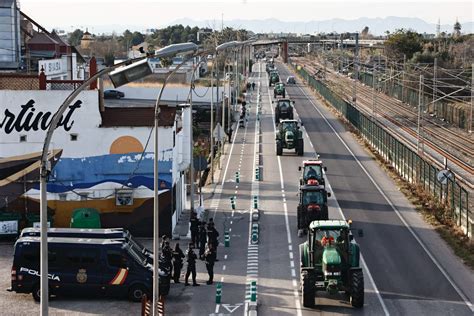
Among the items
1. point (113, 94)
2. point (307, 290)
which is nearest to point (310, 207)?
point (307, 290)

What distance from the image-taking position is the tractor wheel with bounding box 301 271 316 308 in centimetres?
2488

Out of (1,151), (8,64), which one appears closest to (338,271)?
(1,151)

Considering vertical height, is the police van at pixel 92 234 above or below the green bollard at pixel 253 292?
above

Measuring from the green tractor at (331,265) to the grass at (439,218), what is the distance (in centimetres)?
696

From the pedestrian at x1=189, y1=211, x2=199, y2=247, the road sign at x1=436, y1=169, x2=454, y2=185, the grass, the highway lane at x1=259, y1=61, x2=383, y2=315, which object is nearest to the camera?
the highway lane at x1=259, y1=61, x2=383, y2=315

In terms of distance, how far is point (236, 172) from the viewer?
2099 inches

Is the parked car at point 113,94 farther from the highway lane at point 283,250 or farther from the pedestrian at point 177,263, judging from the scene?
the pedestrian at point 177,263

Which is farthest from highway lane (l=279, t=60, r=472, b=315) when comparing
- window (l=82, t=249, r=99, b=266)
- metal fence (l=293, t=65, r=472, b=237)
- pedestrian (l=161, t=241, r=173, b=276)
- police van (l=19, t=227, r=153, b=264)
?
window (l=82, t=249, r=99, b=266)

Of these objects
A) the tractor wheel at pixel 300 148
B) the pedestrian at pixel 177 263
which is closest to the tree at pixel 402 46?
the tractor wheel at pixel 300 148

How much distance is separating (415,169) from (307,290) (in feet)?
77.5

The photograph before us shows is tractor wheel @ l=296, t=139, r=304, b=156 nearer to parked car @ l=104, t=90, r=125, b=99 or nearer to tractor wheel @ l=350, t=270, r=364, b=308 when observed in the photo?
tractor wheel @ l=350, t=270, r=364, b=308

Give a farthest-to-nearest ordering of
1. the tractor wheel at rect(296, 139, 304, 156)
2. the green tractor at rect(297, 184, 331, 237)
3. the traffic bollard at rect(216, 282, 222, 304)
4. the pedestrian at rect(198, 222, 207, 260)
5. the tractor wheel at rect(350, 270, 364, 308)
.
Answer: the tractor wheel at rect(296, 139, 304, 156)
the green tractor at rect(297, 184, 331, 237)
the pedestrian at rect(198, 222, 207, 260)
the traffic bollard at rect(216, 282, 222, 304)
the tractor wheel at rect(350, 270, 364, 308)

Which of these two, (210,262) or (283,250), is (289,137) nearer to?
(283,250)

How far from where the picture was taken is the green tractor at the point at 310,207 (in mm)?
35062
